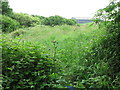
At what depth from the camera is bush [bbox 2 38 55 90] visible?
6.47 feet

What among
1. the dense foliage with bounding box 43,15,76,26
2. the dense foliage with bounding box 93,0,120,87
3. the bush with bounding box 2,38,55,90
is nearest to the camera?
the bush with bounding box 2,38,55,90

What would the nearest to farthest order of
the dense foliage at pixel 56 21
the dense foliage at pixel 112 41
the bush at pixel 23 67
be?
the bush at pixel 23 67 < the dense foliage at pixel 112 41 < the dense foliage at pixel 56 21

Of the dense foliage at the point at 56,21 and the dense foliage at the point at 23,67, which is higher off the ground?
the dense foliage at the point at 56,21

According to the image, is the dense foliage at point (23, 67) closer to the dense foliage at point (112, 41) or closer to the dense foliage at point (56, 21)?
the dense foliage at point (112, 41)

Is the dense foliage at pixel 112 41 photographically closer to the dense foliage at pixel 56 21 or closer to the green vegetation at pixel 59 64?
the green vegetation at pixel 59 64

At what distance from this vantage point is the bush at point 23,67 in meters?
1.97

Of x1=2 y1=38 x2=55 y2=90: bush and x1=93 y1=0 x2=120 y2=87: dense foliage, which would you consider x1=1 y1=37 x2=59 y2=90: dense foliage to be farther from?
x1=93 y1=0 x2=120 y2=87: dense foliage

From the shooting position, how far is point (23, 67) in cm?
210

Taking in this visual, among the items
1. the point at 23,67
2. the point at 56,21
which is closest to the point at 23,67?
the point at 23,67

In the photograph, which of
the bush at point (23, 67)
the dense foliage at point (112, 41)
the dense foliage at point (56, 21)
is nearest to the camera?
the bush at point (23, 67)

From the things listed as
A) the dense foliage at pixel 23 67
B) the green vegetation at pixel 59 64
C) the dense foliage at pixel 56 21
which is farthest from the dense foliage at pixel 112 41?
the dense foliage at pixel 56 21

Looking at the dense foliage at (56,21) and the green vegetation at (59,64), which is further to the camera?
the dense foliage at (56,21)

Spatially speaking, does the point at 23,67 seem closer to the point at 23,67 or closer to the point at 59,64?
the point at 23,67

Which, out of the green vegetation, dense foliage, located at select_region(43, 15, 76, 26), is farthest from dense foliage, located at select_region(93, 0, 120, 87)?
dense foliage, located at select_region(43, 15, 76, 26)
